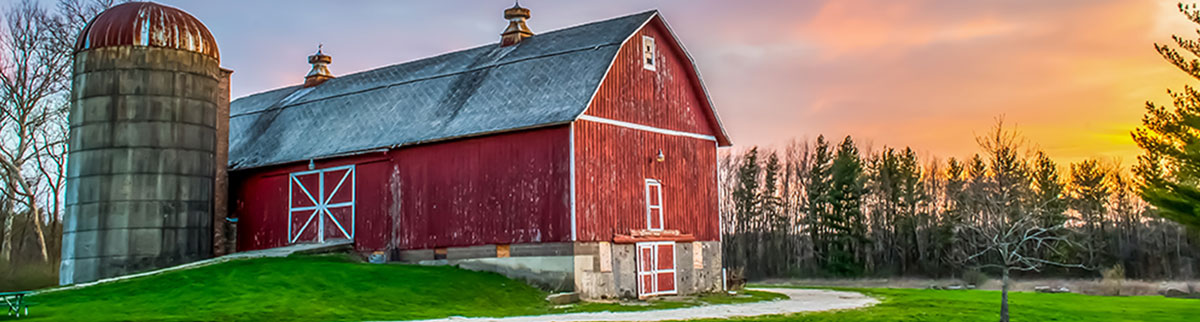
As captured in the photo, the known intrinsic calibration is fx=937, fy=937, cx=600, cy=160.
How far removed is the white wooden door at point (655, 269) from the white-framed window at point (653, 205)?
0.49m

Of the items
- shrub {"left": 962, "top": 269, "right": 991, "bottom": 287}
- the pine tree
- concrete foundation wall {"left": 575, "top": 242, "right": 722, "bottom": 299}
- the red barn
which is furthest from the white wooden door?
the pine tree

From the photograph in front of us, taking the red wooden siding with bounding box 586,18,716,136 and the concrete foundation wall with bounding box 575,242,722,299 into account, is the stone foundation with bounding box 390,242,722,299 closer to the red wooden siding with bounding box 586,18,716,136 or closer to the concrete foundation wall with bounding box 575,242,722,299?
the concrete foundation wall with bounding box 575,242,722,299

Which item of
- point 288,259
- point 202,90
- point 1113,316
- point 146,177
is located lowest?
point 1113,316

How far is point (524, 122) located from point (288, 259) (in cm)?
691

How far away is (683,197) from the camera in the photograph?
80.4 ft

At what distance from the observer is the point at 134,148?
964 inches

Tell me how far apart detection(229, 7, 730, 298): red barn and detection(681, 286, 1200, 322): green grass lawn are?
5.42m

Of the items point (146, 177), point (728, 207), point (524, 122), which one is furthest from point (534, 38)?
point (728, 207)

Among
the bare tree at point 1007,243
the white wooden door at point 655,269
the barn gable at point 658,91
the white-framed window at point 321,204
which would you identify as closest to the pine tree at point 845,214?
the bare tree at point 1007,243

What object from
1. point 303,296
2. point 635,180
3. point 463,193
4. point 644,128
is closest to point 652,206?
point 635,180

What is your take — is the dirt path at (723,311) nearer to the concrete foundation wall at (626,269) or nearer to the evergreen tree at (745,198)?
the concrete foundation wall at (626,269)

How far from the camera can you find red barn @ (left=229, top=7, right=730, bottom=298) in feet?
70.8

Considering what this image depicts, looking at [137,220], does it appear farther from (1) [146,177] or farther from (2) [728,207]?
(2) [728,207]

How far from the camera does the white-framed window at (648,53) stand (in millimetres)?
23950
